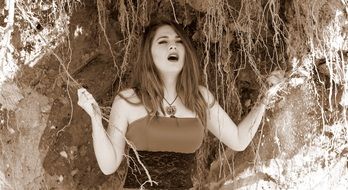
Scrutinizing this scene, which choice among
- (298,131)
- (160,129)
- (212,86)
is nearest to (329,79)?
(298,131)

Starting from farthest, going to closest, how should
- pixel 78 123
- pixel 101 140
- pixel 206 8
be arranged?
pixel 78 123 → pixel 206 8 → pixel 101 140

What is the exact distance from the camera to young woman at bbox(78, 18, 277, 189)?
2111mm

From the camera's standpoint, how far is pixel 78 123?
2.50 metres

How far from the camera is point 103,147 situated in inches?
81.7

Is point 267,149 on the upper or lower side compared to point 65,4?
lower

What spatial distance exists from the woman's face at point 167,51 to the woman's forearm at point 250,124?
0.31 m

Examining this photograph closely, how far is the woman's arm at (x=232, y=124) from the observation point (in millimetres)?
2248

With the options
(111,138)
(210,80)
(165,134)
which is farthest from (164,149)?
(210,80)

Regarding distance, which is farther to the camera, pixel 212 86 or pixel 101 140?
pixel 212 86

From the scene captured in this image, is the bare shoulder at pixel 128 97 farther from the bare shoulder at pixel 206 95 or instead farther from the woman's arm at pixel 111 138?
the bare shoulder at pixel 206 95

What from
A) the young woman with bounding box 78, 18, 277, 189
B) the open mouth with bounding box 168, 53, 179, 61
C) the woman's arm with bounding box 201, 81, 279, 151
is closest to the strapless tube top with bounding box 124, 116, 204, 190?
the young woman with bounding box 78, 18, 277, 189

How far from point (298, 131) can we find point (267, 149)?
0.46 feet

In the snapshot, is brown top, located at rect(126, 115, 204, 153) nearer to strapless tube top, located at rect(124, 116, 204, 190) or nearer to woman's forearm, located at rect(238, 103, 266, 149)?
strapless tube top, located at rect(124, 116, 204, 190)

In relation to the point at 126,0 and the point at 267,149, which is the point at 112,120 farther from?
the point at 267,149
